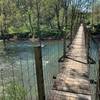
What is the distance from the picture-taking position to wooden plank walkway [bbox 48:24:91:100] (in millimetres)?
3410

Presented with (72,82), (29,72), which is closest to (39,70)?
(72,82)

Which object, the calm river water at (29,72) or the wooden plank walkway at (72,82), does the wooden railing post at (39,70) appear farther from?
the calm river water at (29,72)

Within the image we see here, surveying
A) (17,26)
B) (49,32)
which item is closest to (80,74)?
(49,32)

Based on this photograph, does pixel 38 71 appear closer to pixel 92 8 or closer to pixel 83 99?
pixel 83 99

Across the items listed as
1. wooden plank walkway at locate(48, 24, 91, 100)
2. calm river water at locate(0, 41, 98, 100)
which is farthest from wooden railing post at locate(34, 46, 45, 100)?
calm river water at locate(0, 41, 98, 100)

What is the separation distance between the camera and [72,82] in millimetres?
3885

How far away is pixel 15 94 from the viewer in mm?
5176

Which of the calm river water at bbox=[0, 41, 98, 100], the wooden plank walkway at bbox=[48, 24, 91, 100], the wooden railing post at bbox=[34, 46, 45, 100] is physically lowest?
the calm river water at bbox=[0, 41, 98, 100]

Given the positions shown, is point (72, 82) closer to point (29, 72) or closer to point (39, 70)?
point (39, 70)

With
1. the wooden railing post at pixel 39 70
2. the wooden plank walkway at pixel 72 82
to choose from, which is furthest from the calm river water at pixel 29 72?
the wooden railing post at pixel 39 70

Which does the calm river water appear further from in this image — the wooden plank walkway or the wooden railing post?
the wooden railing post

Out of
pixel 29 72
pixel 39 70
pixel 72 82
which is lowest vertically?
pixel 29 72

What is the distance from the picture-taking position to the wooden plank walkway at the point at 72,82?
11.2ft

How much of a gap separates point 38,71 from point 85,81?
1.97 m
